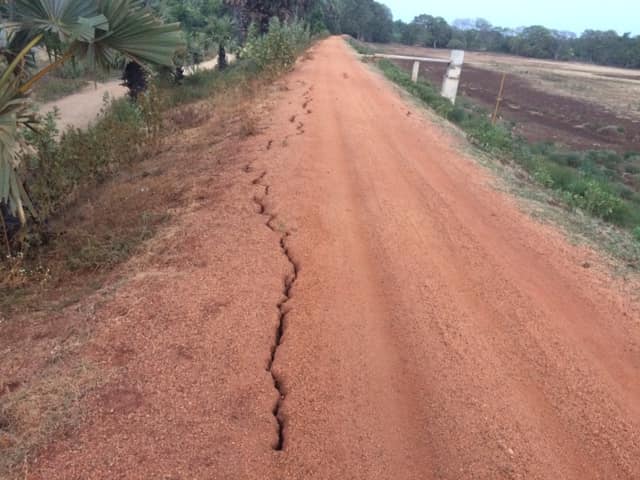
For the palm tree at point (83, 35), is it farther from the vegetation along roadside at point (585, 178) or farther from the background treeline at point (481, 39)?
the background treeline at point (481, 39)

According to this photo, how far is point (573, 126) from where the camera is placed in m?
23.9

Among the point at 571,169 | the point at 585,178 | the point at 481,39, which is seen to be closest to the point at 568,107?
the point at 571,169

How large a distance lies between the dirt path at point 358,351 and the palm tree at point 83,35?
152 centimetres

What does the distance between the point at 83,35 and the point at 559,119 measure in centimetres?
2580

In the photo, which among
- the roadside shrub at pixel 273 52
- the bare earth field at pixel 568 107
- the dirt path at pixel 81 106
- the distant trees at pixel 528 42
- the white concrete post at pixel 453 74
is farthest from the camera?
the distant trees at pixel 528 42

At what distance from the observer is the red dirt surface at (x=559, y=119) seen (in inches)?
802

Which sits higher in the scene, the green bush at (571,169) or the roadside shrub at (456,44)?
the roadside shrub at (456,44)

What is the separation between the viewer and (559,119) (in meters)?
25.4

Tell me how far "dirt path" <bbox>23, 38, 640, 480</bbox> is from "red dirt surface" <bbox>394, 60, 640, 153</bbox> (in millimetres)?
16327

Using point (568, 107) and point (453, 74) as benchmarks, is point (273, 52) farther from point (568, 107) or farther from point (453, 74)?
→ point (568, 107)

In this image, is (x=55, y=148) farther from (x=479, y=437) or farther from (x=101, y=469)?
(x=479, y=437)

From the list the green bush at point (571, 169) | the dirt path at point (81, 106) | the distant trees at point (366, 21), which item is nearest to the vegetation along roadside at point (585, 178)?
the green bush at point (571, 169)

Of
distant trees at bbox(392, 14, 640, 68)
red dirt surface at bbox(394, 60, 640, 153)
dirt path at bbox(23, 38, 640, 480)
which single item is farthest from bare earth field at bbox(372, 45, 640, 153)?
distant trees at bbox(392, 14, 640, 68)

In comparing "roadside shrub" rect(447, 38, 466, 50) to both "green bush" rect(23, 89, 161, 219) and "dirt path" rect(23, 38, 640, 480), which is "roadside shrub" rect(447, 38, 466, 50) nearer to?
"green bush" rect(23, 89, 161, 219)
